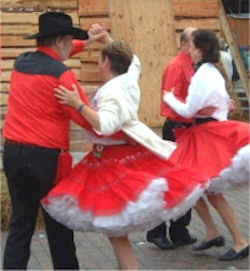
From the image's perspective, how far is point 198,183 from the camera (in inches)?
204

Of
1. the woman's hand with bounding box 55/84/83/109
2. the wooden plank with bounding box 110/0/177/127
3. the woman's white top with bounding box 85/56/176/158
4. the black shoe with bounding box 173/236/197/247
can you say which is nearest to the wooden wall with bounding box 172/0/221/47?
the wooden plank with bounding box 110/0/177/127

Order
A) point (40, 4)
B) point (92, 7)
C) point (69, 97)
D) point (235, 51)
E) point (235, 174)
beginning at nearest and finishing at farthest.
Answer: point (69, 97), point (235, 174), point (40, 4), point (92, 7), point (235, 51)

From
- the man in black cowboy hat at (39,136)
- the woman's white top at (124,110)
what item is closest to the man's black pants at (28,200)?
the man in black cowboy hat at (39,136)

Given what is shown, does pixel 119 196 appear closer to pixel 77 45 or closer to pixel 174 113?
pixel 77 45

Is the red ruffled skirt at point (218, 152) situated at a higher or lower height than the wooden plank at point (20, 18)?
lower

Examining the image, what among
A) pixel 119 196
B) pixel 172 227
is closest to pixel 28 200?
pixel 119 196

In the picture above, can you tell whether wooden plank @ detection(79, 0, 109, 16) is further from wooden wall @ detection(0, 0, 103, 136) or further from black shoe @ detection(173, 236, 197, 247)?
black shoe @ detection(173, 236, 197, 247)

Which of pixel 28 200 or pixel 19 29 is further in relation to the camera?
pixel 19 29

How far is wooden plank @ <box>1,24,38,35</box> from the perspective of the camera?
12.8 meters

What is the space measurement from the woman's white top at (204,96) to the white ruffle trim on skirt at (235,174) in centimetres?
40

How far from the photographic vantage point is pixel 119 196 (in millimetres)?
4992

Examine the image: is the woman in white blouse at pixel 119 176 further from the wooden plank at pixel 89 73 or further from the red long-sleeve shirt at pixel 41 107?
the wooden plank at pixel 89 73

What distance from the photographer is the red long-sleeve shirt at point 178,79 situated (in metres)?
6.41

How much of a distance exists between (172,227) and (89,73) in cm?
671
